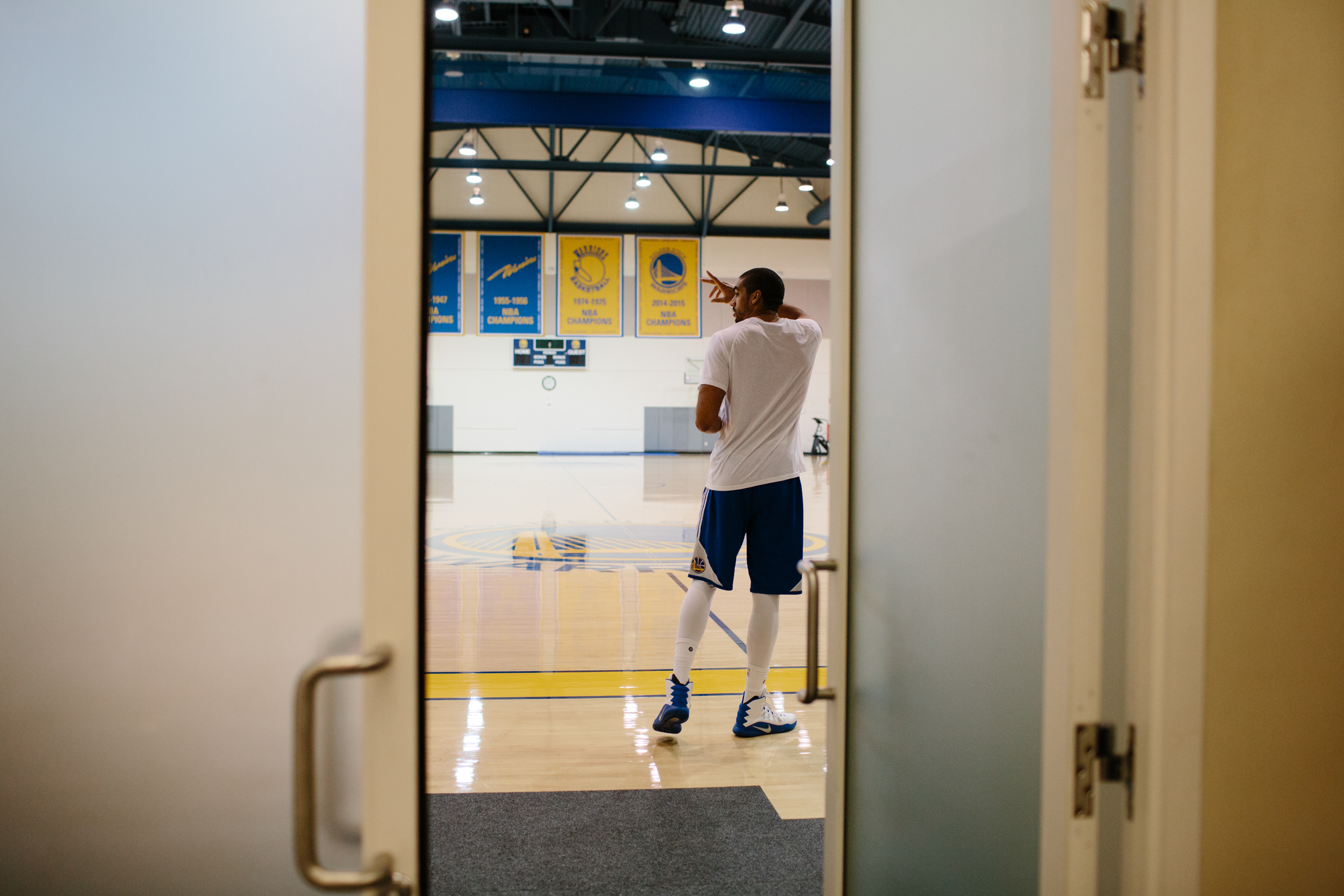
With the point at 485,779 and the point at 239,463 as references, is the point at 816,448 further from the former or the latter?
the point at 239,463

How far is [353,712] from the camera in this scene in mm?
809

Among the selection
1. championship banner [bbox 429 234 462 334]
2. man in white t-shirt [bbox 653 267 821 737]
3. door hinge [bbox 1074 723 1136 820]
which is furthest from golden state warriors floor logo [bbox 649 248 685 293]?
door hinge [bbox 1074 723 1136 820]

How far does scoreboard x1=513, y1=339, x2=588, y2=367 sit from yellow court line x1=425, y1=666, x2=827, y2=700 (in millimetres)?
13772

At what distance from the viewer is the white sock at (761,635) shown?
251 centimetres

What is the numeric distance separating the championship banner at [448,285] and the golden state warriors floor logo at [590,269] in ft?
7.62

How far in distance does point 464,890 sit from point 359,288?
1439 mm

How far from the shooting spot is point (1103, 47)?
91cm

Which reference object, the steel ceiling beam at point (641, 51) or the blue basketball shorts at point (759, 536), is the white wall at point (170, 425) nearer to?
the blue basketball shorts at point (759, 536)

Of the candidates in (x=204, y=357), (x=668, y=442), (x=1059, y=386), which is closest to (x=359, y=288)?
(x=204, y=357)

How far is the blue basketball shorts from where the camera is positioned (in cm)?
247

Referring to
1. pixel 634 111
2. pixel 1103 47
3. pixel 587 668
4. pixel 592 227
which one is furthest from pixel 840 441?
pixel 592 227

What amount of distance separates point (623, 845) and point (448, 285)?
15721 mm

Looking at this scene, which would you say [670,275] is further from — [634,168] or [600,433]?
[600,433]

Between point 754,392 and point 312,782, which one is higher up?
point 754,392
